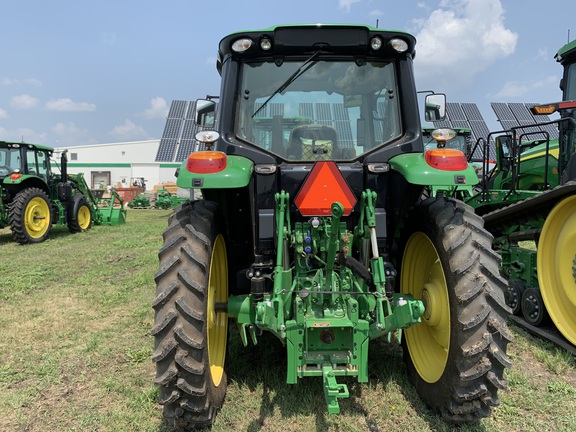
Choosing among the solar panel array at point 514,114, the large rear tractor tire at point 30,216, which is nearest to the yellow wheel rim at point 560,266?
the large rear tractor tire at point 30,216

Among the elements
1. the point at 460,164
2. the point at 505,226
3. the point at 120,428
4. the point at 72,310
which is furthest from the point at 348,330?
the point at 72,310

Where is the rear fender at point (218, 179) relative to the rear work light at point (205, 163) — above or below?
below

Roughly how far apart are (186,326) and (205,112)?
1945 mm

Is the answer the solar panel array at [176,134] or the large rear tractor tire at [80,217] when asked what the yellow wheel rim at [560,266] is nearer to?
the large rear tractor tire at [80,217]

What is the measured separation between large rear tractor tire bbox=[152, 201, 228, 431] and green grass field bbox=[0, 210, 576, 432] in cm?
26

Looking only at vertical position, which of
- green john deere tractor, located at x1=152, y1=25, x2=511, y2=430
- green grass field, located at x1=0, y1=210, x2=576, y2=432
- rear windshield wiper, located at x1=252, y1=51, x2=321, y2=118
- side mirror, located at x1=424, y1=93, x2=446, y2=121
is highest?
rear windshield wiper, located at x1=252, y1=51, x2=321, y2=118

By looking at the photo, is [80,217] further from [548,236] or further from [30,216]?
[548,236]

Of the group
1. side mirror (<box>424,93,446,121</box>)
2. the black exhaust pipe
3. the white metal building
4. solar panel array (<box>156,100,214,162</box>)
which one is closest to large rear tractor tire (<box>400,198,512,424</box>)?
side mirror (<box>424,93,446,121</box>)

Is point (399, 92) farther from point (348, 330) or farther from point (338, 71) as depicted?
point (348, 330)

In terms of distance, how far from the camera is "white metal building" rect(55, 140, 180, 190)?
38944 millimetres

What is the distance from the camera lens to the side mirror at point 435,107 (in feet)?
11.1

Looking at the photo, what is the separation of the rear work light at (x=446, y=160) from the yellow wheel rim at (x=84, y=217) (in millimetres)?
11929

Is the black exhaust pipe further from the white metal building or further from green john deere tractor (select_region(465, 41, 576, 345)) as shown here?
the white metal building

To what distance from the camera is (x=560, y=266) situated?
12.6 feet
